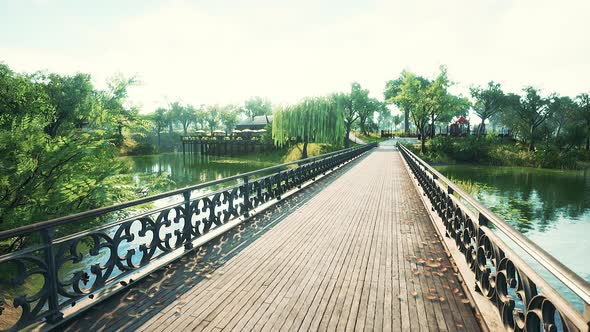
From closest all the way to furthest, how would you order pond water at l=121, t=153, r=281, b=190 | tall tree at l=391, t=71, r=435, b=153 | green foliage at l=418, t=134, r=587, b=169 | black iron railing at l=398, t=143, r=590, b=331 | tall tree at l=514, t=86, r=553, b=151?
black iron railing at l=398, t=143, r=590, b=331, pond water at l=121, t=153, r=281, b=190, green foliage at l=418, t=134, r=587, b=169, tall tree at l=391, t=71, r=435, b=153, tall tree at l=514, t=86, r=553, b=151

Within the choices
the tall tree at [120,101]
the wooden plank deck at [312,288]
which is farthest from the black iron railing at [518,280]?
the tall tree at [120,101]

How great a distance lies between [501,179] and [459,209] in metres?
24.6

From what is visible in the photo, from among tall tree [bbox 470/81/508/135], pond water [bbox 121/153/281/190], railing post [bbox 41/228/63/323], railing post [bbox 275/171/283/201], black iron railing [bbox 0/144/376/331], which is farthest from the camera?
tall tree [bbox 470/81/508/135]

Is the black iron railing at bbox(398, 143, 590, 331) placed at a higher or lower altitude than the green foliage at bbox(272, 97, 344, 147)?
lower

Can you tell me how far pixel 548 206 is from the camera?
1620 centimetres

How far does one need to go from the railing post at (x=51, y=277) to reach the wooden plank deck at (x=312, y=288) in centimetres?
22

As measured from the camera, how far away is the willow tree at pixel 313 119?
32.2m

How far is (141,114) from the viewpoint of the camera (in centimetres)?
1173

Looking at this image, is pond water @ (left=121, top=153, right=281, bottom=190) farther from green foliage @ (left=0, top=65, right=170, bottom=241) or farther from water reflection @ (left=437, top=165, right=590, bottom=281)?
water reflection @ (left=437, top=165, right=590, bottom=281)

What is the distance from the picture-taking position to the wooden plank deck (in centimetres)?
316

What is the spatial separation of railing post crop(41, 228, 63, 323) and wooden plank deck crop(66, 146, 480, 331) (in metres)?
0.22

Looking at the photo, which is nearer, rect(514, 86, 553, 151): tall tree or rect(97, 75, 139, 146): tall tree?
rect(97, 75, 139, 146): tall tree

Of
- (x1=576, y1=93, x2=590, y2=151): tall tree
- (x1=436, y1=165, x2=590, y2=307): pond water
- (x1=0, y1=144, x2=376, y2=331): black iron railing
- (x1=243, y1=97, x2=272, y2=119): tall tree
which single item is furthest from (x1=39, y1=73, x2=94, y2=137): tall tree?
(x1=243, y1=97, x2=272, y2=119): tall tree

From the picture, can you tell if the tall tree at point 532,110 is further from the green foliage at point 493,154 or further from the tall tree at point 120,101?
the tall tree at point 120,101
